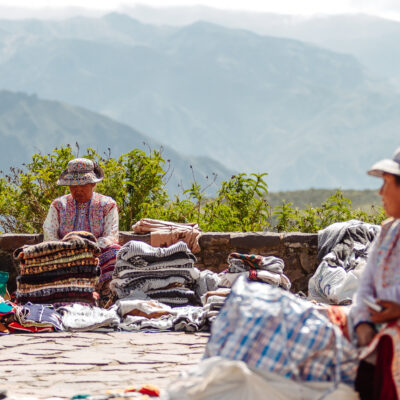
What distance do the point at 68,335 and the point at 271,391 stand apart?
9.94ft

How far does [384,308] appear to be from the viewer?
334 centimetres

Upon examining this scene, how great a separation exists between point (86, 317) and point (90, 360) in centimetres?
144

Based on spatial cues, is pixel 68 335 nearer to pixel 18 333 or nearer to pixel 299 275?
pixel 18 333

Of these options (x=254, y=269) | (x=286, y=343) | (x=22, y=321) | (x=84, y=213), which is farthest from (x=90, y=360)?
(x=84, y=213)

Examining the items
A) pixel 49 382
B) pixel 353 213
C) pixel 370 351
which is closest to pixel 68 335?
pixel 49 382

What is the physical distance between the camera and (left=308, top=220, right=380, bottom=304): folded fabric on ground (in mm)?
6797

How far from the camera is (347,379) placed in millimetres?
3400

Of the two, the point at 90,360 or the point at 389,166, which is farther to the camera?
the point at 90,360

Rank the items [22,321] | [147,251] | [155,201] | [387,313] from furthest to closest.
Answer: [155,201] < [147,251] < [22,321] < [387,313]

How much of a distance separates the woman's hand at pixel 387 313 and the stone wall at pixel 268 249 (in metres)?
4.55

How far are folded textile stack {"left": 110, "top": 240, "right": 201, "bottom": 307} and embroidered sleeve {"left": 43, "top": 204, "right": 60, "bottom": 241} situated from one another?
79cm

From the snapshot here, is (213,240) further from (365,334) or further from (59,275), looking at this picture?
(365,334)

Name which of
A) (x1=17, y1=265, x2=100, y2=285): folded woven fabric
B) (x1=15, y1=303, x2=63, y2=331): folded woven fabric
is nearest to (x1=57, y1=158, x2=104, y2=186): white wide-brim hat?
(x1=17, y1=265, x2=100, y2=285): folded woven fabric

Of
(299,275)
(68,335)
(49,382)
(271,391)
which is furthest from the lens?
(299,275)
